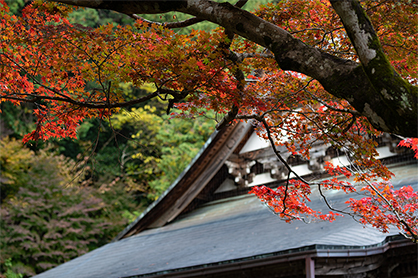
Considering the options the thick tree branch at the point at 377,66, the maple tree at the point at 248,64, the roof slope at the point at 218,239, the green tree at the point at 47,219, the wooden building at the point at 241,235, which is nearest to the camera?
the thick tree branch at the point at 377,66

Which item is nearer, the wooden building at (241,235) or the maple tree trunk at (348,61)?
the maple tree trunk at (348,61)

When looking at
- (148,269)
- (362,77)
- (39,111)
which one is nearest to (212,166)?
(148,269)

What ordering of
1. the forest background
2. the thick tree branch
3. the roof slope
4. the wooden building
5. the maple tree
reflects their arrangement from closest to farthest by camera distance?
1. the thick tree branch
2. the maple tree
3. the wooden building
4. the roof slope
5. the forest background

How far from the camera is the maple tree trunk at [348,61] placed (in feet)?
7.57

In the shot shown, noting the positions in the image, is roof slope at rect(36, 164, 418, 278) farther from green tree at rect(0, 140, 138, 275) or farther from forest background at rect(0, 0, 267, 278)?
green tree at rect(0, 140, 138, 275)

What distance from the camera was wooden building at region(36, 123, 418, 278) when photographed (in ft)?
15.9

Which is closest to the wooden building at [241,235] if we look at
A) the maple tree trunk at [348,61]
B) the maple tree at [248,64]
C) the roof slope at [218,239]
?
the roof slope at [218,239]

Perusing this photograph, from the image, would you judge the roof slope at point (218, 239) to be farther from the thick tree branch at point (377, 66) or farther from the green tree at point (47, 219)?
the green tree at point (47, 219)

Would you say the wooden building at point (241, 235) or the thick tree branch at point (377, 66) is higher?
the thick tree branch at point (377, 66)

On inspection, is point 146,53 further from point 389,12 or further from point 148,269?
point 148,269

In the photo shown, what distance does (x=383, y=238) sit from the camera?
486 cm

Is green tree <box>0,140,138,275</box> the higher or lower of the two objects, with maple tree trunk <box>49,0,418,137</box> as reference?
lower

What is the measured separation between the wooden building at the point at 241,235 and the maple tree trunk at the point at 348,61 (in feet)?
8.22

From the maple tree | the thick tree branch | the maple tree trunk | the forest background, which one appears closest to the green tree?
the forest background
